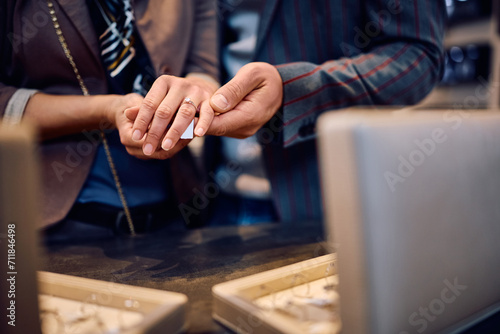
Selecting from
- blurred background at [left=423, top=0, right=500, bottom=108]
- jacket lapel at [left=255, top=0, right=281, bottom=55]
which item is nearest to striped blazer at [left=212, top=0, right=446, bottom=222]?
jacket lapel at [left=255, top=0, right=281, bottom=55]

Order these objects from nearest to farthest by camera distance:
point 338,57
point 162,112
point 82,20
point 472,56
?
point 162,112 → point 82,20 → point 338,57 → point 472,56

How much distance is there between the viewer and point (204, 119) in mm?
560

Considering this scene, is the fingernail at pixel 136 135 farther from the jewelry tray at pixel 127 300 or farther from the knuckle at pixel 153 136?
the jewelry tray at pixel 127 300

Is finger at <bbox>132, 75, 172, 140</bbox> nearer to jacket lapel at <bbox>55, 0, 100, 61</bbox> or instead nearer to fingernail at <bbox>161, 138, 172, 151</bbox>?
fingernail at <bbox>161, 138, 172, 151</bbox>

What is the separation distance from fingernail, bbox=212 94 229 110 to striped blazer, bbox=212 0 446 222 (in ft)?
0.70

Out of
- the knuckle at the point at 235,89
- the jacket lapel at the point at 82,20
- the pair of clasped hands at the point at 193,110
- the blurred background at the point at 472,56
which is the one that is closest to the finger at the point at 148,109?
the pair of clasped hands at the point at 193,110

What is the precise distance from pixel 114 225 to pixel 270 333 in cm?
58

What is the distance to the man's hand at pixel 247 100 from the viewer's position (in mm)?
578
